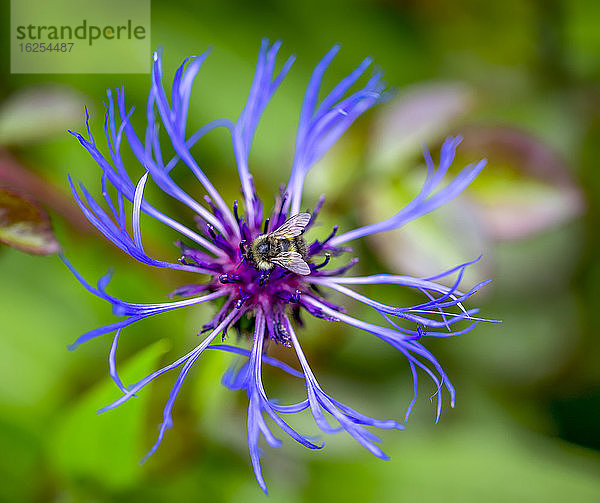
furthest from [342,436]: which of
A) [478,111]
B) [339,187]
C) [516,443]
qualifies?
[478,111]

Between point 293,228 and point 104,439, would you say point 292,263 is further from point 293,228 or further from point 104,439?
point 104,439

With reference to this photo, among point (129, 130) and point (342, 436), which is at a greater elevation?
point (129, 130)

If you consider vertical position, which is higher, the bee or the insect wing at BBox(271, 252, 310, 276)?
the bee

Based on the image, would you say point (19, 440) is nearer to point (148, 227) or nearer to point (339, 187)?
point (148, 227)

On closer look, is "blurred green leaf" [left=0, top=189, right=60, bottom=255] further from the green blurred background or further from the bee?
the bee

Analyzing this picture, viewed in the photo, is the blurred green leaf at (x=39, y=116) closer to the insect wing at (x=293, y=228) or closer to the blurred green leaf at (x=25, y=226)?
the blurred green leaf at (x=25, y=226)

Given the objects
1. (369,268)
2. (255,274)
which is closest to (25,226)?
(255,274)

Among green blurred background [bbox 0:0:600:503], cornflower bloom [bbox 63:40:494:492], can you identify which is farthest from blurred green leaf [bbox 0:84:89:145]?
cornflower bloom [bbox 63:40:494:492]
